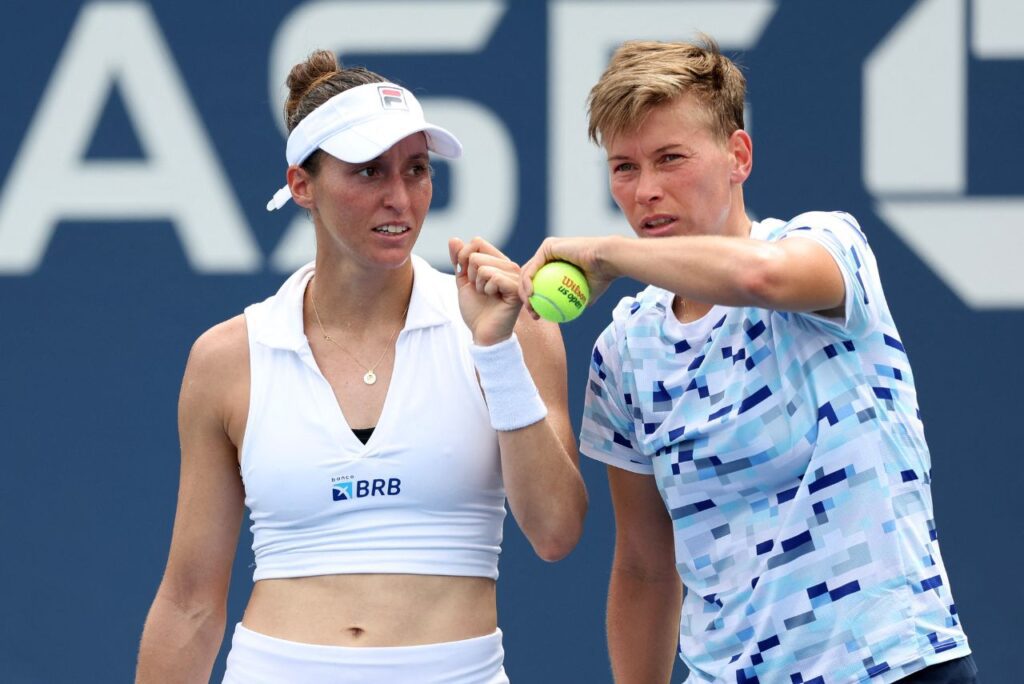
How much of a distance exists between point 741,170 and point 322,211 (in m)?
0.81

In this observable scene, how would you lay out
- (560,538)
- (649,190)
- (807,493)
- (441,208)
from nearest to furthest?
(807,493) < (649,190) < (560,538) < (441,208)

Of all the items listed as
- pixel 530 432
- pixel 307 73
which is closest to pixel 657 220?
pixel 530 432

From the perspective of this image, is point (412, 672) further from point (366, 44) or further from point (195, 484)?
point (366, 44)

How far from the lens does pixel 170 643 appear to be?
9.98 feet

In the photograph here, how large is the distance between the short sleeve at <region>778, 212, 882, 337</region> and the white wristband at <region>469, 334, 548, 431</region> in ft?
1.70

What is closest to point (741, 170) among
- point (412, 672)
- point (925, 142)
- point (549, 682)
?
point (412, 672)

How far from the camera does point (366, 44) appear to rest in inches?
177

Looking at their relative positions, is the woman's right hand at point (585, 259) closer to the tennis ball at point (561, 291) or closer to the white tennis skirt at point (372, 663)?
the tennis ball at point (561, 291)

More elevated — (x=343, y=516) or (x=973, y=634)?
(x=343, y=516)

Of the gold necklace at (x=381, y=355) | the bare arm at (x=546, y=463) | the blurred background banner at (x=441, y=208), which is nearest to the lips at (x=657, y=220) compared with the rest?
the bare arm at (x=546, y=463)

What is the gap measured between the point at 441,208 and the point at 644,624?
74.8 inches

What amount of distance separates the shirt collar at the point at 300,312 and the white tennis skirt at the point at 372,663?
570mm

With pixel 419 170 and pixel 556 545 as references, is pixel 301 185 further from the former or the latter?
pixel 556 545

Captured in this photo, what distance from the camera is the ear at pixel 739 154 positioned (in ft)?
8.89
